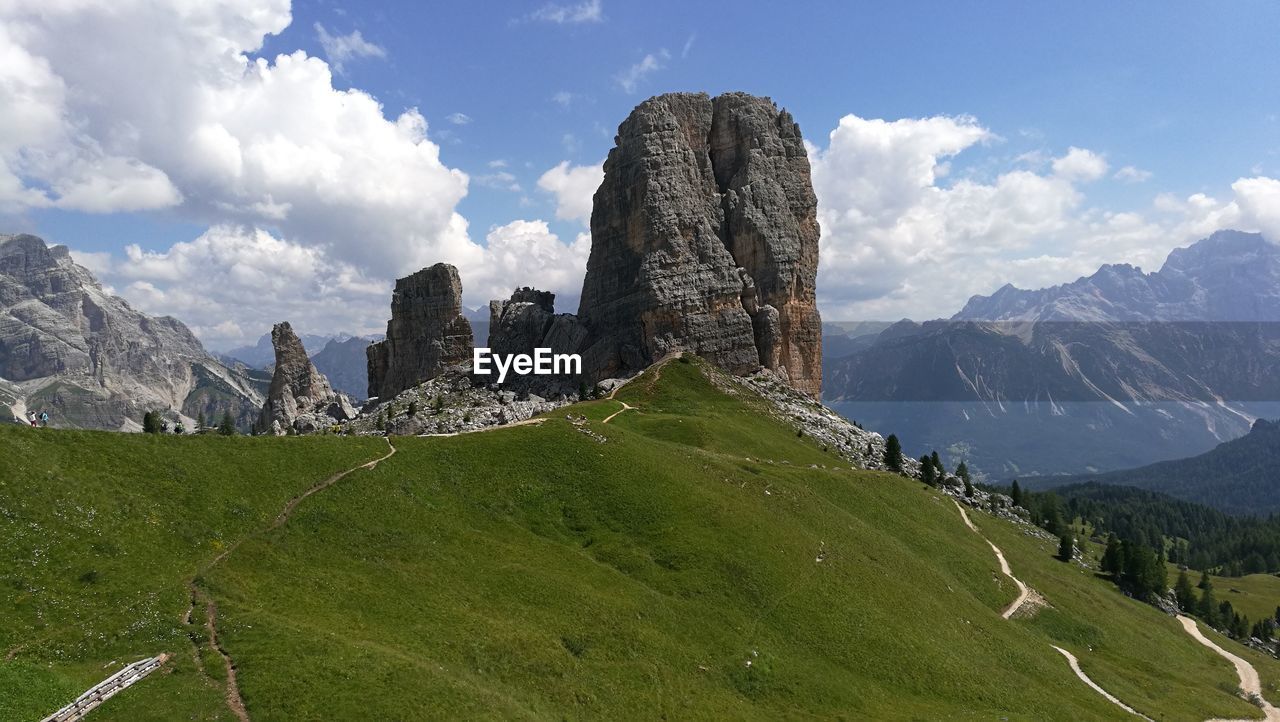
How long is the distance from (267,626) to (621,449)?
44302mm

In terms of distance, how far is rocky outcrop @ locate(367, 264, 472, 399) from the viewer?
17912cm

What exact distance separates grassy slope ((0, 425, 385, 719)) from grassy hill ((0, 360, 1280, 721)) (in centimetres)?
17

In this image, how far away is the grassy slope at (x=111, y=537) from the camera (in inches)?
1297

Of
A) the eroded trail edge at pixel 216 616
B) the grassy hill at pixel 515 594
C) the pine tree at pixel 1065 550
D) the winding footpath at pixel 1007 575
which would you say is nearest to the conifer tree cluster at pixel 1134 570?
the pine tree at pixel 1065 550

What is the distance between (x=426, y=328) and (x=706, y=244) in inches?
3126

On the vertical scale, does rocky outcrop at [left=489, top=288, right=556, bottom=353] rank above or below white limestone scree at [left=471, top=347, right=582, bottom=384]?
above

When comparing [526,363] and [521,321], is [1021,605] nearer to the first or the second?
[526,363]

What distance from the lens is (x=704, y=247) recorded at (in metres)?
153

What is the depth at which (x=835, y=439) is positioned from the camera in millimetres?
131125

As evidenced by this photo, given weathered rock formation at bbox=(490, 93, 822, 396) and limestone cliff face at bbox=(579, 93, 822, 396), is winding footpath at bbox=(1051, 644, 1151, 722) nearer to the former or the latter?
weathered rock formation at bbox=(490, 93, 822, 396)

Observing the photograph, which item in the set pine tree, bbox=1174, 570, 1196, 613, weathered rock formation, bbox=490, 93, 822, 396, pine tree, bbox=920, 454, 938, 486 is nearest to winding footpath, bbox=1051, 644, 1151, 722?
pine tree, bbox=920, 454, 938, 486

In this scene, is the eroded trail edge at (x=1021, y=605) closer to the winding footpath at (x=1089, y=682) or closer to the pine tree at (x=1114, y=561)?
the winding footpath at (x=1089, y=682)

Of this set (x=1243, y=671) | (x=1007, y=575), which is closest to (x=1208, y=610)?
(x=1243, y=671)

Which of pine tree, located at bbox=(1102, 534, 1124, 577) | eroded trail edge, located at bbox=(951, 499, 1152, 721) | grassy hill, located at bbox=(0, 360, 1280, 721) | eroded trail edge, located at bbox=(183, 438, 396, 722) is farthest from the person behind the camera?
pine tree, located at bbox=(1102, 534, 1124, 577)
